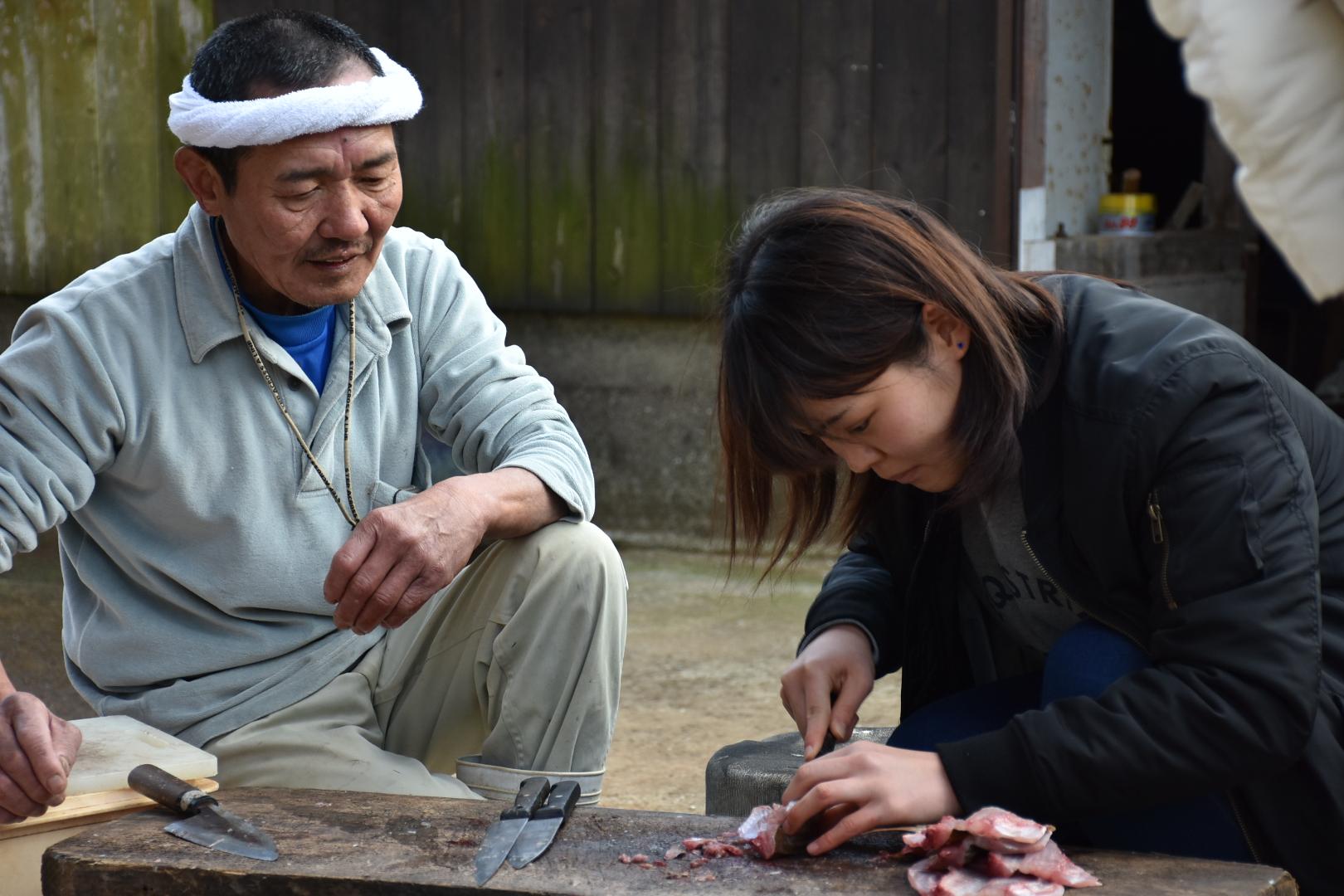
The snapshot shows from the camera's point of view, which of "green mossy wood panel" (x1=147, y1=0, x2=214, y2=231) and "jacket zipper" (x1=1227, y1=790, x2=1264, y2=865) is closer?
"jacket zipper" (x1=1227, y1=790, x2=1264, y2=865)

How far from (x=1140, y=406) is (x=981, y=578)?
56 centimetres

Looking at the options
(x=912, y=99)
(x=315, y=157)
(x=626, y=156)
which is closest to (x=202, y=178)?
(x=315, y=157)

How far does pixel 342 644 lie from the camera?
3.07 m

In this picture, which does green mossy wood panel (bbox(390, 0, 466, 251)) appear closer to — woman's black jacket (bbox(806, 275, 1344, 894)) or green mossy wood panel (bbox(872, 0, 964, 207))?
green mossy wood panel (bbox(872, 0, 964, 207))

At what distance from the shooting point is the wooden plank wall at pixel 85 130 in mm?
7566

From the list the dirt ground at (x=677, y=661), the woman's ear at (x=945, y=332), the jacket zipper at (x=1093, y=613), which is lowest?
the dirt ground at (x=677, y=661)

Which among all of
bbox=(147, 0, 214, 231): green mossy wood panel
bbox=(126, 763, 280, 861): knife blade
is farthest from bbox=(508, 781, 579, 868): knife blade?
bbox=(147, 0, 214, 231): green mossy wood panel

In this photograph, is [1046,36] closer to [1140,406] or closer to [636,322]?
[636,322]

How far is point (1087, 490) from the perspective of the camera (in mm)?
2373

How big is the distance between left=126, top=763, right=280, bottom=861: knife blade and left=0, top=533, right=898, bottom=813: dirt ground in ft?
4.75

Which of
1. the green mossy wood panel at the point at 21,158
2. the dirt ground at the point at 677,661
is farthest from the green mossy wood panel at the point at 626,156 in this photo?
the green mossy wood panel at the point at 21,158

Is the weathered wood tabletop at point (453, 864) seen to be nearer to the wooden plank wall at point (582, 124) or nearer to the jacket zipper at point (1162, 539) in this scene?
the jacket zipper at point (1162, 539)

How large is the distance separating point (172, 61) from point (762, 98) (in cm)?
282

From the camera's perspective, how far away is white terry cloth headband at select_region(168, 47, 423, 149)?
2.90 m
